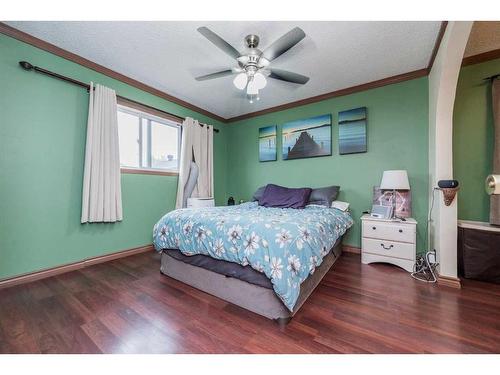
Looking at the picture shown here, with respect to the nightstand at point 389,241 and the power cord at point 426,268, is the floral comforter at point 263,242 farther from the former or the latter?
the power cord at point 426,268

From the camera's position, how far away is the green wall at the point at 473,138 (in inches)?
86.9

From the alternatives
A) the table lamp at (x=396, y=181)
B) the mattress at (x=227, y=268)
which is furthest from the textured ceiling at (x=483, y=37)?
the mattress at (x=227, y=268)

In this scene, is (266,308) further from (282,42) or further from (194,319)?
(282,42)

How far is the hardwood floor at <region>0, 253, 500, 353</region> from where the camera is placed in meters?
1.17

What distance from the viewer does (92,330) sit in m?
1.30

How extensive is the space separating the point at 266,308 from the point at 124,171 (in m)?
2.52

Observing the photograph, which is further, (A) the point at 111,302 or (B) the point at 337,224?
(B) the point at 337,224

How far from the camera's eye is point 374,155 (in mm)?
2869

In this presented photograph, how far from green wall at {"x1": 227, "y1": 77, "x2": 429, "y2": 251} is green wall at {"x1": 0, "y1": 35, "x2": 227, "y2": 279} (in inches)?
109

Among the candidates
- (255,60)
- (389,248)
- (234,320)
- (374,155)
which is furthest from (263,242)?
(374,155)

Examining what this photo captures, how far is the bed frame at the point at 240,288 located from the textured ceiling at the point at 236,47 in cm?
222

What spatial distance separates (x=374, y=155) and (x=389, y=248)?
129cm

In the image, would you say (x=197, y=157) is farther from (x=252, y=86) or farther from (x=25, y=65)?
(x=25, y=65)
